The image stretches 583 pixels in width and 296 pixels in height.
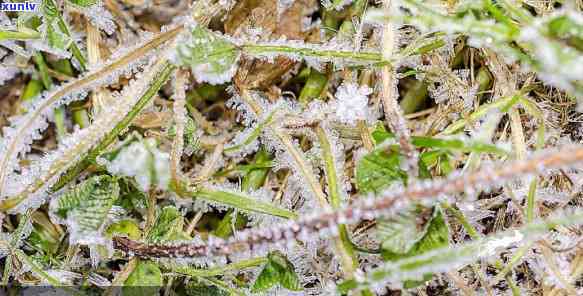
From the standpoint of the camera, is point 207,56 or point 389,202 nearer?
point 389,202

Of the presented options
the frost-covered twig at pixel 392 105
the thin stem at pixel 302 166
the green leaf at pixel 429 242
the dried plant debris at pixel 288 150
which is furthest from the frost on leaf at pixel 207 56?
the green leaf at pixel 429 242

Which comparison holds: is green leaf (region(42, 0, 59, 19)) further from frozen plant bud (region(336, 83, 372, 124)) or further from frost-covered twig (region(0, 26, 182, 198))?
frozen plant bud (region(336, 83, 372, 124))

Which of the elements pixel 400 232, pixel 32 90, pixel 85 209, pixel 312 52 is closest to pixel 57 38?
pixel 32 90

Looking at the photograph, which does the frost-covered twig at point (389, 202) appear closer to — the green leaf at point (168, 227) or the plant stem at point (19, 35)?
the green leaf at point (168, 227)

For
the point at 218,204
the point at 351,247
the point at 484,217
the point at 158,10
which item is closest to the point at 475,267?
the point at 484,217

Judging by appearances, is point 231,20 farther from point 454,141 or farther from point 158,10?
point 454,141

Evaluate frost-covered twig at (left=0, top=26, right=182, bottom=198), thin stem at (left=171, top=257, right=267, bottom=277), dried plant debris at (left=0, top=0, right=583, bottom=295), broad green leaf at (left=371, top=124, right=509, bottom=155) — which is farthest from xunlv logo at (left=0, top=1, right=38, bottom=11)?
broad green leaf at (left=371, top=124, right=509, bottom=155)

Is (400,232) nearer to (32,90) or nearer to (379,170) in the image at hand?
(379,170)
